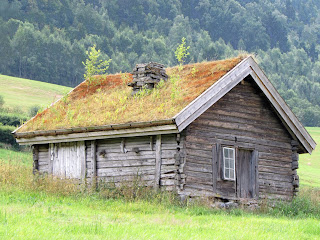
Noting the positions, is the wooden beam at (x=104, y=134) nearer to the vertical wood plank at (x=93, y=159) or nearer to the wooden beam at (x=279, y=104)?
the vertical wood plank at (x=93, y=159)

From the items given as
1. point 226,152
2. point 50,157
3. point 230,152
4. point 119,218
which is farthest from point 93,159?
point 119,218

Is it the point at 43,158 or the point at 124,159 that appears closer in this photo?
the point at 124,159

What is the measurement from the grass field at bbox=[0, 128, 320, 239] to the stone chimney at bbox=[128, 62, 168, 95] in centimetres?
515

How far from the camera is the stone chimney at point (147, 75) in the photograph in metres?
21.4

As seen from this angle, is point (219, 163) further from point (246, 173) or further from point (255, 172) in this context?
point (255, 172)

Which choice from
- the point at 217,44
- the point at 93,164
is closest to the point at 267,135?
the point at 93,164

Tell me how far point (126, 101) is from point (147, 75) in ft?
4.15

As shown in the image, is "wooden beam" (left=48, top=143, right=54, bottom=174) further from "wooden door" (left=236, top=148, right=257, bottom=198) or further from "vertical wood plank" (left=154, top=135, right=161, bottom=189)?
"wooden door" (left=236, top=148, right=257, bottom=198)

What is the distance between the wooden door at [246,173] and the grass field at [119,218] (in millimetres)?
1129

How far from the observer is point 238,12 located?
18462 centimetres

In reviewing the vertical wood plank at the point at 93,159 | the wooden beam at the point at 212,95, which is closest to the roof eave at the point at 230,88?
the wooden beam at the point at 212,95

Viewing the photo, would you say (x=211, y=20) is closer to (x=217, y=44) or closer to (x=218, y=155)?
(x=217, y=44)

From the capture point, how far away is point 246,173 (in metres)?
20.0

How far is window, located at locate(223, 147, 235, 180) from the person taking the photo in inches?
760
